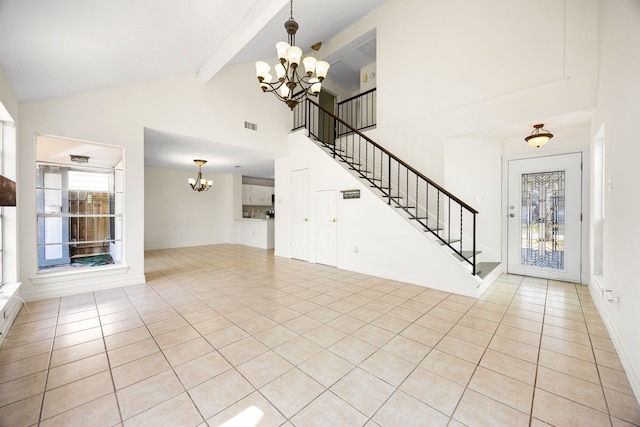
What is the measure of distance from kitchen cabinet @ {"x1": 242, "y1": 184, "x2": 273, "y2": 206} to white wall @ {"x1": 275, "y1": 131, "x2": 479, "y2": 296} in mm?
3873

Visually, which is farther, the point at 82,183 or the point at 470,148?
the point at 470,148

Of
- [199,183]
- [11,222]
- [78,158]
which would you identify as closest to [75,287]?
[11,222]

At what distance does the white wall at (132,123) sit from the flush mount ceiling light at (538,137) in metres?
5.10

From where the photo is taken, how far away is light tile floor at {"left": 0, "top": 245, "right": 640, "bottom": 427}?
1.51 meters

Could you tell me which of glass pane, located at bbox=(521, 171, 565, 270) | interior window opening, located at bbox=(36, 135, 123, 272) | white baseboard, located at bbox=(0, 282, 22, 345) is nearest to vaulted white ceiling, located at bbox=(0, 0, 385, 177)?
interior window opening, located at bbox=(36, 135, 123, 272)

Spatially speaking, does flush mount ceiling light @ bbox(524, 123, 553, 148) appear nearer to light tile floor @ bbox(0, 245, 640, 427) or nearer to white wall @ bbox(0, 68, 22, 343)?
light tile floor @ bbox(0, 245, 640, 427)

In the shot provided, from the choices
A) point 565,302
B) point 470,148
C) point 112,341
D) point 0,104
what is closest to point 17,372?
point 112,341

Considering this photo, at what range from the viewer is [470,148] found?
471 centimetres

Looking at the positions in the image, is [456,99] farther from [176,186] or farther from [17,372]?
[176,186]

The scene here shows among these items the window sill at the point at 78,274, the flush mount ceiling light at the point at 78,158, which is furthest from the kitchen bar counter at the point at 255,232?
the flush mount ceiling light at the point at 78,158

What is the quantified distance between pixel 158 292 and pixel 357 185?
374cm

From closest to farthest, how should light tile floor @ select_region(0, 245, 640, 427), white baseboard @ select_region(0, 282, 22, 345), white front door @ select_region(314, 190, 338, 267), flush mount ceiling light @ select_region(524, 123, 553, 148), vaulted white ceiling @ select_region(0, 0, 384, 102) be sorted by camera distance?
light tile floor @ select_region(0, 245, 640, 427), vaulted white ceiling @ select_region(0, 0, 384, 102), white baseboard @ select_region(0, 282, 22, 345), flush mount ceiling light @ select_region(524, 123, 553, 148), white front door @ select_region(314, 190, 338, 267)

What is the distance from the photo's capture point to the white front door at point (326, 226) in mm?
5371

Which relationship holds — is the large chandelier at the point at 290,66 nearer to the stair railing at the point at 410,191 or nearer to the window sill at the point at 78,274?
the stair railing at the point at 410,191
